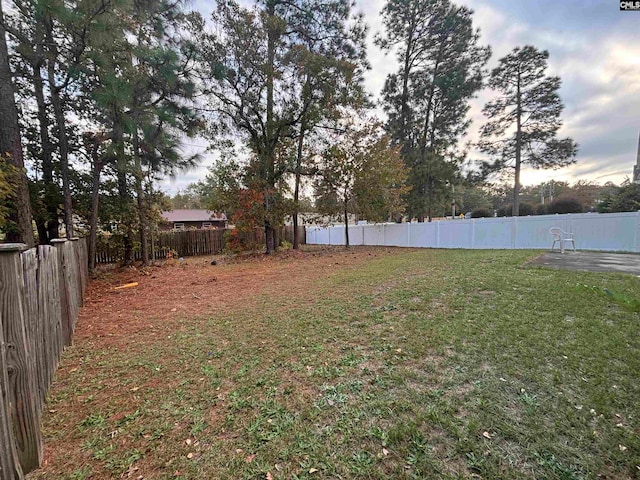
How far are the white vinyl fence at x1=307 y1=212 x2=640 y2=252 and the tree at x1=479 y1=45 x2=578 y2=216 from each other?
6822mm

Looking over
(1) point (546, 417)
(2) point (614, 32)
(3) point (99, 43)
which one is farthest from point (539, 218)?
(3) point (99, 43)

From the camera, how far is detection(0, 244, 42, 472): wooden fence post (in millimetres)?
1366

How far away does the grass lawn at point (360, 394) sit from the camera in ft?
4.79

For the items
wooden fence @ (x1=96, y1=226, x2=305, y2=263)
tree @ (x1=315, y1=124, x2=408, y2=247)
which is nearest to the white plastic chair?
tree @ (x1=315, y1=124, x2=408, y2=247)

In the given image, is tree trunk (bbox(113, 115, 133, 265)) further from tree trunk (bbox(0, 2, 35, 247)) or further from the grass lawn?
the grass lawn

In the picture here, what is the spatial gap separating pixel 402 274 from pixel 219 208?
8263 mm

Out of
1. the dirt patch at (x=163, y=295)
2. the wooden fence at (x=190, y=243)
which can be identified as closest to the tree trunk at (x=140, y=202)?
the dirt patch at (x=163, y=295)

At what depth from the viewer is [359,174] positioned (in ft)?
38.9

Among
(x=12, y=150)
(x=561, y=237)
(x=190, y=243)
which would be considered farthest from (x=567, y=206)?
(x=12, y=150)

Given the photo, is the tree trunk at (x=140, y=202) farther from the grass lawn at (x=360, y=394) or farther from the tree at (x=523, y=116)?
the tree at (x=523, y=116)

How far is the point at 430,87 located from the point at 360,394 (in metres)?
17.7

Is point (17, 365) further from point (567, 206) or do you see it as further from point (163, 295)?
point (567, 206)

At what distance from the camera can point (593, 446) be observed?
149 cm

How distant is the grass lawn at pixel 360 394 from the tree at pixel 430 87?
12821 millimetres
